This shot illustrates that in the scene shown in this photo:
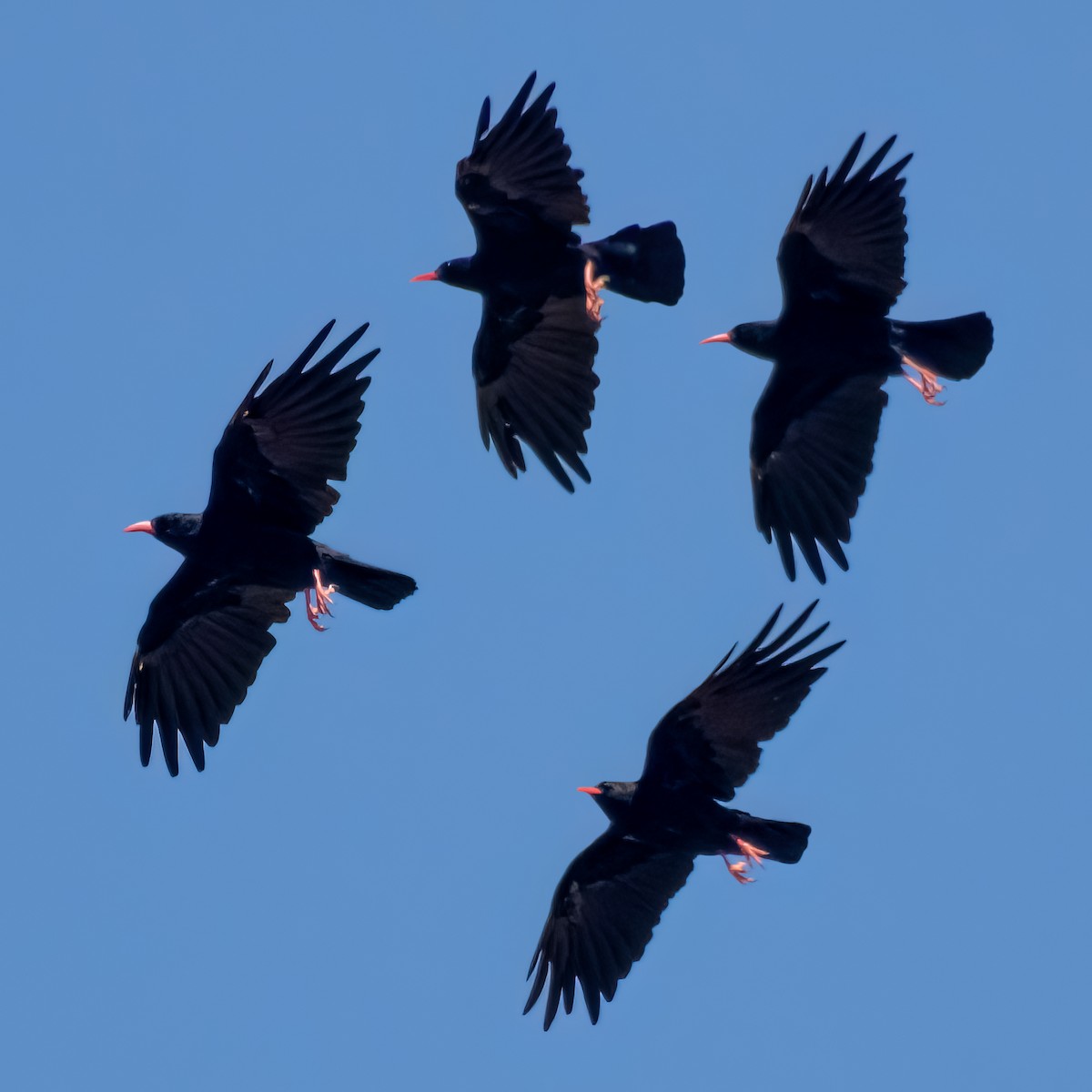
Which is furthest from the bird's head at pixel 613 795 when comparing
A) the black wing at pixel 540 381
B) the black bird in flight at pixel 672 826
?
the black wing at pixel 540 381

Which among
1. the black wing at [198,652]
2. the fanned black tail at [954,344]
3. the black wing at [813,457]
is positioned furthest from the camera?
the black wing at [198,652]

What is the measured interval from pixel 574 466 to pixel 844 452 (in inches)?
72.8

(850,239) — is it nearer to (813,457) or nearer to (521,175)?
(813,457)

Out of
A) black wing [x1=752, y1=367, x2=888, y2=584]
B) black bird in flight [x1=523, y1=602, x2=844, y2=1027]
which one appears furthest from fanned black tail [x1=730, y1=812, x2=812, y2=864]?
black wing [x1=752, y1=367, x2=888, y2=584]

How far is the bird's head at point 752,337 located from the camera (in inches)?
585

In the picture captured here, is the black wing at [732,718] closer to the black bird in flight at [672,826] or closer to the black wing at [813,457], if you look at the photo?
the black bird in flight at [672,826]

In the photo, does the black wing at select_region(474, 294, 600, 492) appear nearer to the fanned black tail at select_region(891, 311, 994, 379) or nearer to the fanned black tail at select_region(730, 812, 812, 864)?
the fanned black tail at select_region(891, 311, 994, 379)

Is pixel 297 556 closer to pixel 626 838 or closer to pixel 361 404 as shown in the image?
pixel 361 404

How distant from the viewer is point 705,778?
13883 mm

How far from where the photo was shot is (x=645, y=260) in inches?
586

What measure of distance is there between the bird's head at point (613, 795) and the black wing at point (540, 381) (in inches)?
81.6

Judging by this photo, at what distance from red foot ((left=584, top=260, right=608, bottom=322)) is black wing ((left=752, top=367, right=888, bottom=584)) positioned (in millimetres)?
1291

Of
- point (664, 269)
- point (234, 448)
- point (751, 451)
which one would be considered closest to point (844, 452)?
point (751, 451)

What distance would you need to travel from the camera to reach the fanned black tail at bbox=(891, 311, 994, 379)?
14344mm
